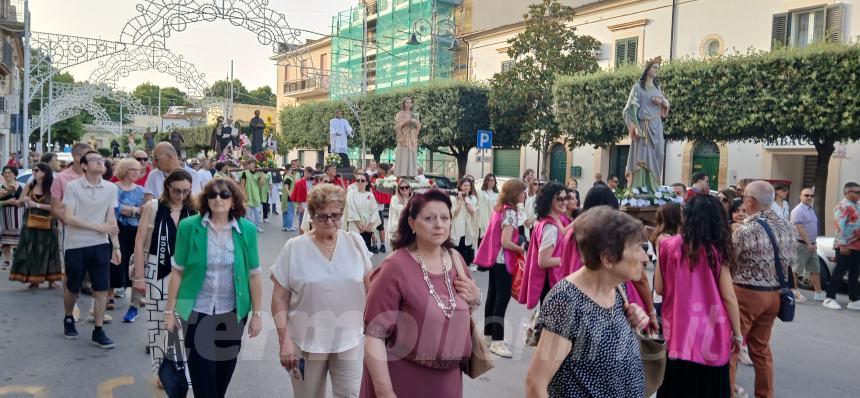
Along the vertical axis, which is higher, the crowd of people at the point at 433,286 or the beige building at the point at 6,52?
the beige building at the point at 6,52

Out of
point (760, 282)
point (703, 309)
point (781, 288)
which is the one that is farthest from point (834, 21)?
point (703, 309)

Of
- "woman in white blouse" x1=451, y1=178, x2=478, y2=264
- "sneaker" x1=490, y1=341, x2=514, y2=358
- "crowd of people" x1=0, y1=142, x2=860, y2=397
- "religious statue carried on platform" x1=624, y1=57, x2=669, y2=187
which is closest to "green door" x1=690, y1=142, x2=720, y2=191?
"religious statue carried on platform" x1=624, y1=57, x2=669, y2=187

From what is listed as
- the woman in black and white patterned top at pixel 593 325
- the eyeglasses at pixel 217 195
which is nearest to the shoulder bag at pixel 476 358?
the woman in black and white patterned top at pixel 593 325

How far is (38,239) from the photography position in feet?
27.8

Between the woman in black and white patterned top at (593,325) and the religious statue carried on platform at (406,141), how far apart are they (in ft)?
47.6

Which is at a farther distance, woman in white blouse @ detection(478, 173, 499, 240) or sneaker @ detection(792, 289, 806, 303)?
woman in white blouse @ detection(478, 173, 499, 240)

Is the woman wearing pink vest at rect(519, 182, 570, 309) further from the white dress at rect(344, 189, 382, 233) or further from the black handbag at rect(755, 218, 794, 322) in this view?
the white dress at rect(344, 189, 382, 233)

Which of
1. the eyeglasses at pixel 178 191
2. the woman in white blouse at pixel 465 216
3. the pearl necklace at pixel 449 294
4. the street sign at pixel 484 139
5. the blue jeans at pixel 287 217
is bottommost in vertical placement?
the blue jeans at pixel 287 217

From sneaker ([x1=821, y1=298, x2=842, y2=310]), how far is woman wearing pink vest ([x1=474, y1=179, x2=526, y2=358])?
16.7 ft

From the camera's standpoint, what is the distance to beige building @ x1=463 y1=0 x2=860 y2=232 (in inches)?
824

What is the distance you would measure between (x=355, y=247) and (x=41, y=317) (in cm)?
524

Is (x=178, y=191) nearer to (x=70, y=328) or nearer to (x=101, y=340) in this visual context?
(x=101, y=340)

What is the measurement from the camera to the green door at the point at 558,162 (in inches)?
1235

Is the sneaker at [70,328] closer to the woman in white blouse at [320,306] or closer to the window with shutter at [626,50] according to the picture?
the woman in white blouse at [320,306]
